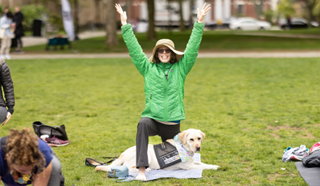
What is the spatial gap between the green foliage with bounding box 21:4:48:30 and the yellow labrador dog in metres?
41.4

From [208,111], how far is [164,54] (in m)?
4.23

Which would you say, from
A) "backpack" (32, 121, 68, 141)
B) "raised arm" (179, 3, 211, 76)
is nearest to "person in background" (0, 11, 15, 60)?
"backpack" (32, 121, 68, 141)

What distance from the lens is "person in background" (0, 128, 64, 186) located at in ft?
10.5

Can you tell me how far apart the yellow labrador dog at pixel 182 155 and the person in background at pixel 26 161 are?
1.79 meters

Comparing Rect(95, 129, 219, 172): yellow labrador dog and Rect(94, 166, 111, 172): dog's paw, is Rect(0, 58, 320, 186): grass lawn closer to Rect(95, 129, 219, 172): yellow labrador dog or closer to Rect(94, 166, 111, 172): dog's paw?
Rect(94, 166, 111, 172): dog's paw

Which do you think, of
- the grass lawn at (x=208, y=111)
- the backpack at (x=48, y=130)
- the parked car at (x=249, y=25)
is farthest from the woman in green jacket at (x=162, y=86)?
the parked car at (x=249, y=25)

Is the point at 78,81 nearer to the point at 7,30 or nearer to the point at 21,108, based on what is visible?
the point at 21,108

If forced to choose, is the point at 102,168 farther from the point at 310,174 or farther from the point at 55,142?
the point at 310,174

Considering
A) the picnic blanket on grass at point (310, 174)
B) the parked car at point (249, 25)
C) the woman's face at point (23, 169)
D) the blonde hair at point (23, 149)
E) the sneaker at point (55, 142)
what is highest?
the blonde hair at point (23, 149)

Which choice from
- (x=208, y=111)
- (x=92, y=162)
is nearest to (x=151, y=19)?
(x=208, y=111)

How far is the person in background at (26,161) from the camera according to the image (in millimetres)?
3205

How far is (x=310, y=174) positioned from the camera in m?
5.16

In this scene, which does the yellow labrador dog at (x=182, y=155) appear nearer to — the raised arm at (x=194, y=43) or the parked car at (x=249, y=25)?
the raised arm at (x=194, y=43)

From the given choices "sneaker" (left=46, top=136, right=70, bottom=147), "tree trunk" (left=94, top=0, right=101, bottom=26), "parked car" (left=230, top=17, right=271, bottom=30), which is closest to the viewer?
"sneaker" (left=46, top=136, right=70, bottom=147)
